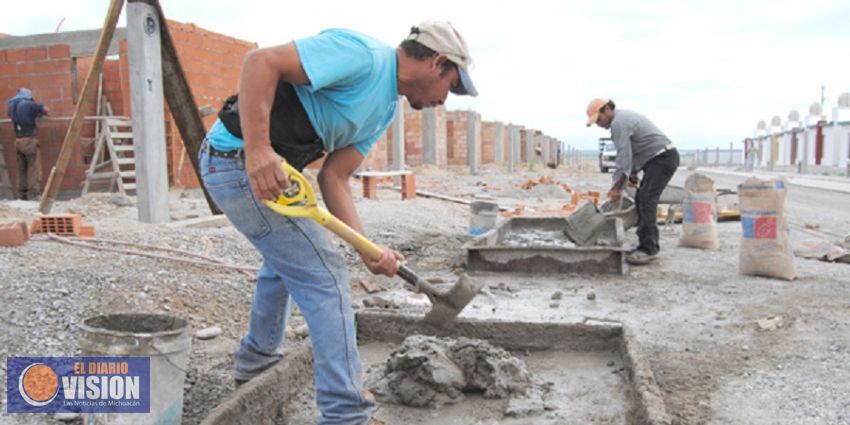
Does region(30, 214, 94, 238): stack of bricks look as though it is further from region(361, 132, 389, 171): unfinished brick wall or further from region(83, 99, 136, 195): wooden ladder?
region(361, 132, 389, 171): unfinished brick wall

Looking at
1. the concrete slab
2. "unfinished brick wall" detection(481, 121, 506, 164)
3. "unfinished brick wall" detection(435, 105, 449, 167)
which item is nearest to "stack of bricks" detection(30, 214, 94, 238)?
the concrete slab

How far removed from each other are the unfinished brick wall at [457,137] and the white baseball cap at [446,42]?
24.1 metres

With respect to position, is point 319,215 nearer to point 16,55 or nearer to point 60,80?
point 60,80

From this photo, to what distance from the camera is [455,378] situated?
288cm

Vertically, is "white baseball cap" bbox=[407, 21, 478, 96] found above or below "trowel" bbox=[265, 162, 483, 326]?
above

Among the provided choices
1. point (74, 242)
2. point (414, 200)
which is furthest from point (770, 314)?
point (414, 200)

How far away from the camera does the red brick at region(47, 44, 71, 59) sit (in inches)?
411

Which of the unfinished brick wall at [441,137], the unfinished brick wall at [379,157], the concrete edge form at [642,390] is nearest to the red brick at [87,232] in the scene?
the concrete edge form at [642,390]

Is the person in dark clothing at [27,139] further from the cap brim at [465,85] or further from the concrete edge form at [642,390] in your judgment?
the concrete edge form at [642,390]

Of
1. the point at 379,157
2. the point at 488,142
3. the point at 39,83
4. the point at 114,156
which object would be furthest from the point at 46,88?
the point at 488,142

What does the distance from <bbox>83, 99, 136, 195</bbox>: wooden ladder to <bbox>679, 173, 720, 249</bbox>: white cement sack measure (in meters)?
7.59

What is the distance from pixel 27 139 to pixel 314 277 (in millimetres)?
9909

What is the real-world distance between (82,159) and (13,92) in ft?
6.15

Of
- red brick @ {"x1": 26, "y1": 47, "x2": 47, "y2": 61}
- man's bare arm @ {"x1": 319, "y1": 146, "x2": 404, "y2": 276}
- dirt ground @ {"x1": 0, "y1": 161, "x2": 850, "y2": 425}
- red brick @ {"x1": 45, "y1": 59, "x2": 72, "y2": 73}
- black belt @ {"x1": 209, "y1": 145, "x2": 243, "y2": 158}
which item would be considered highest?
red brick @ {"x1": 26, "y1": 47, "x2": 47, "y2": 61}
